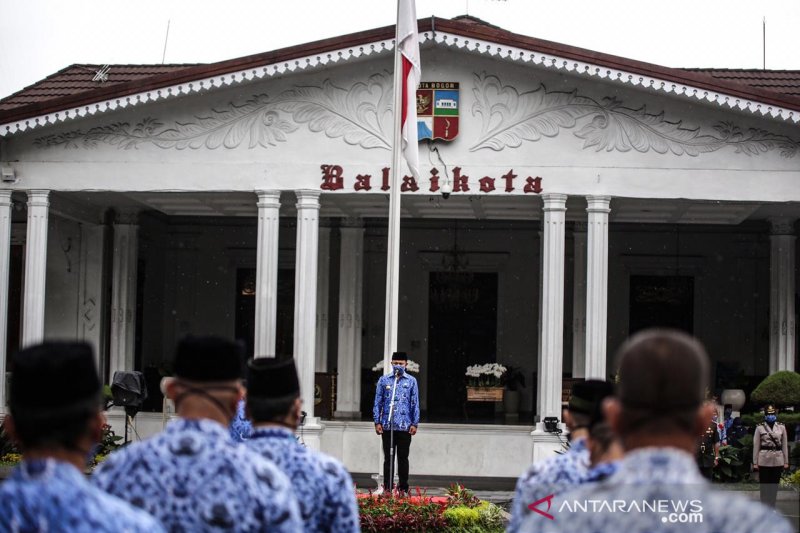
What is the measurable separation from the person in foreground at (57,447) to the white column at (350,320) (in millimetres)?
21176

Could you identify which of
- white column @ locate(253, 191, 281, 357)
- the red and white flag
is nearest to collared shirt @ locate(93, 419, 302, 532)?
the red and white flag

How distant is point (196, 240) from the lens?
28.6 m

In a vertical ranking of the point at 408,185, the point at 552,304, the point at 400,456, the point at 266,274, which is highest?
the point at 408,185

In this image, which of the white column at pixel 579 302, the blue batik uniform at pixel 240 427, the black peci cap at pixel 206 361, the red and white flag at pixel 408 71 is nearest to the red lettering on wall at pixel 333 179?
the red and white flag at pixel 408 71

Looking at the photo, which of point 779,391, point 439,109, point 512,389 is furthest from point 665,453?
point 512,389

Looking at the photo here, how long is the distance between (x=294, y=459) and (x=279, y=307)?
23.4m

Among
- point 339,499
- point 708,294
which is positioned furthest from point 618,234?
point 339,499

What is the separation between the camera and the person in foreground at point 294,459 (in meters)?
4.91

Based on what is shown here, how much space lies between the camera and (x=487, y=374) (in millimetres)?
24500

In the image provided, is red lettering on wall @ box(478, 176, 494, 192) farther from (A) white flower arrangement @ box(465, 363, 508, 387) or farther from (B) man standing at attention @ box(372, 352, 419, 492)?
(A) white flower arrangement @ box(465, 363, 508, 387)

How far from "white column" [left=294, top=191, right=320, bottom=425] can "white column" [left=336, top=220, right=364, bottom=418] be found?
15.7 ft

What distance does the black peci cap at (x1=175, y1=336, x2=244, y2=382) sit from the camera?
4355 mm

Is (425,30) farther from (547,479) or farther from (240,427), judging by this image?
(547,479)
